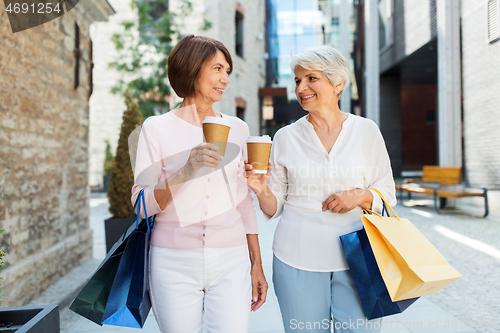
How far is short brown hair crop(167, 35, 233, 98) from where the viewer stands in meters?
1.42

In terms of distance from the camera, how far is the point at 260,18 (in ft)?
51.1

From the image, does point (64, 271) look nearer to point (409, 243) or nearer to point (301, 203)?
point (301, 203)

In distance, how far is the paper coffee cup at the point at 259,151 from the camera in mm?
1254

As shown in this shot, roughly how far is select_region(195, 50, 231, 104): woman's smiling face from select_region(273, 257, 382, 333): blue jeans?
82cm

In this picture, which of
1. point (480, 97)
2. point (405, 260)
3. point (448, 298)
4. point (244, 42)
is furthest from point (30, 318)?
point (244, 42)

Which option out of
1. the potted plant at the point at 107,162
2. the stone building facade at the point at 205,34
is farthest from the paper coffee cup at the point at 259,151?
the potted plant at the point at 107,162

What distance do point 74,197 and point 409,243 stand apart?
4.43 meters

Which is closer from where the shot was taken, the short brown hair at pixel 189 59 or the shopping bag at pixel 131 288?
the shopping bag at pixel 131 288

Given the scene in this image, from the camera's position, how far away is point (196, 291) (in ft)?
4.44

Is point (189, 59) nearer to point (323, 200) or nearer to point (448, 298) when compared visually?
point (323, 200)

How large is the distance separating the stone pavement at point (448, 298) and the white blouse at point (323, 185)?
1.18ft

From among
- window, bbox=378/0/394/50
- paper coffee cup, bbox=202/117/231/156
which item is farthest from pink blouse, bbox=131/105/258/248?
window, bbox=378/0/394/50

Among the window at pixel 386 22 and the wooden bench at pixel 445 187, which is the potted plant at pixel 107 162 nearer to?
the wooden bench at pixel 445 187

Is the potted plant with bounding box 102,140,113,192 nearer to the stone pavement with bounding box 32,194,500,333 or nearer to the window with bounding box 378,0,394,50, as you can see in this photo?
the stone pavement with bounding box 32,194,500,333
